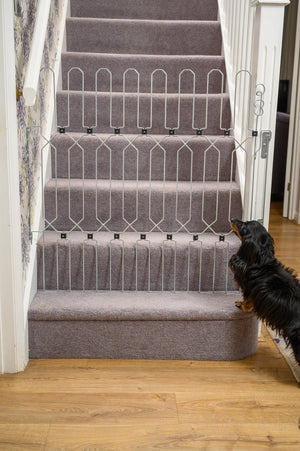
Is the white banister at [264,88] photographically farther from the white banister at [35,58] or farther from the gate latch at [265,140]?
the white banister at [35,58]

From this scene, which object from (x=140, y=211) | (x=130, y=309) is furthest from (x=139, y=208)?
(x=130, y=309)

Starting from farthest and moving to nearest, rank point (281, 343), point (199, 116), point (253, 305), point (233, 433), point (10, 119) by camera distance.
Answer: point (199, 116) → point (281, 343) → point (253, 305) → point (10, 119) → point (233, 433)

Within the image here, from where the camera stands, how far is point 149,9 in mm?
3844

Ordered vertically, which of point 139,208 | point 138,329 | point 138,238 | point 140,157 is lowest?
point 138,329

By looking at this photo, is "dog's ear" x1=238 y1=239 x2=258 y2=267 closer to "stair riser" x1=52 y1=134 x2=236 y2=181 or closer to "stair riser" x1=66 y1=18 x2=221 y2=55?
"stair riser" x1=52 y1=134 x2=236 y2=181

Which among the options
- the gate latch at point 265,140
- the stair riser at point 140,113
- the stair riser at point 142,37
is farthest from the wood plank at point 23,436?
the stair riser at point 142,37

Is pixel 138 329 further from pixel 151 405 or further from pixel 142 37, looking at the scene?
pixel 142 37

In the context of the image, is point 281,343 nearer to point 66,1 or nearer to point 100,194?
point 100,194

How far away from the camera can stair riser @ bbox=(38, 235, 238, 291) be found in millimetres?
2508

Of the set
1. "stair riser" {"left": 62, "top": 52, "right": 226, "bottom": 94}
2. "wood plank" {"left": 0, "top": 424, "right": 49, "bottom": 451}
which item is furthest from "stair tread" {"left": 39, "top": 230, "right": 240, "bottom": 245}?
"stair riser" {"left": 62, "top": 52, "right": 226, "bottom": 94}

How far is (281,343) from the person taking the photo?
257 cm

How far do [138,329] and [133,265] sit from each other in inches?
12.7

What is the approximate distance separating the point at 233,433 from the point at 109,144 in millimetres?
1602

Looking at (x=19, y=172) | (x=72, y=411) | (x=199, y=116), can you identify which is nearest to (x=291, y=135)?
(x=199, y=116)
